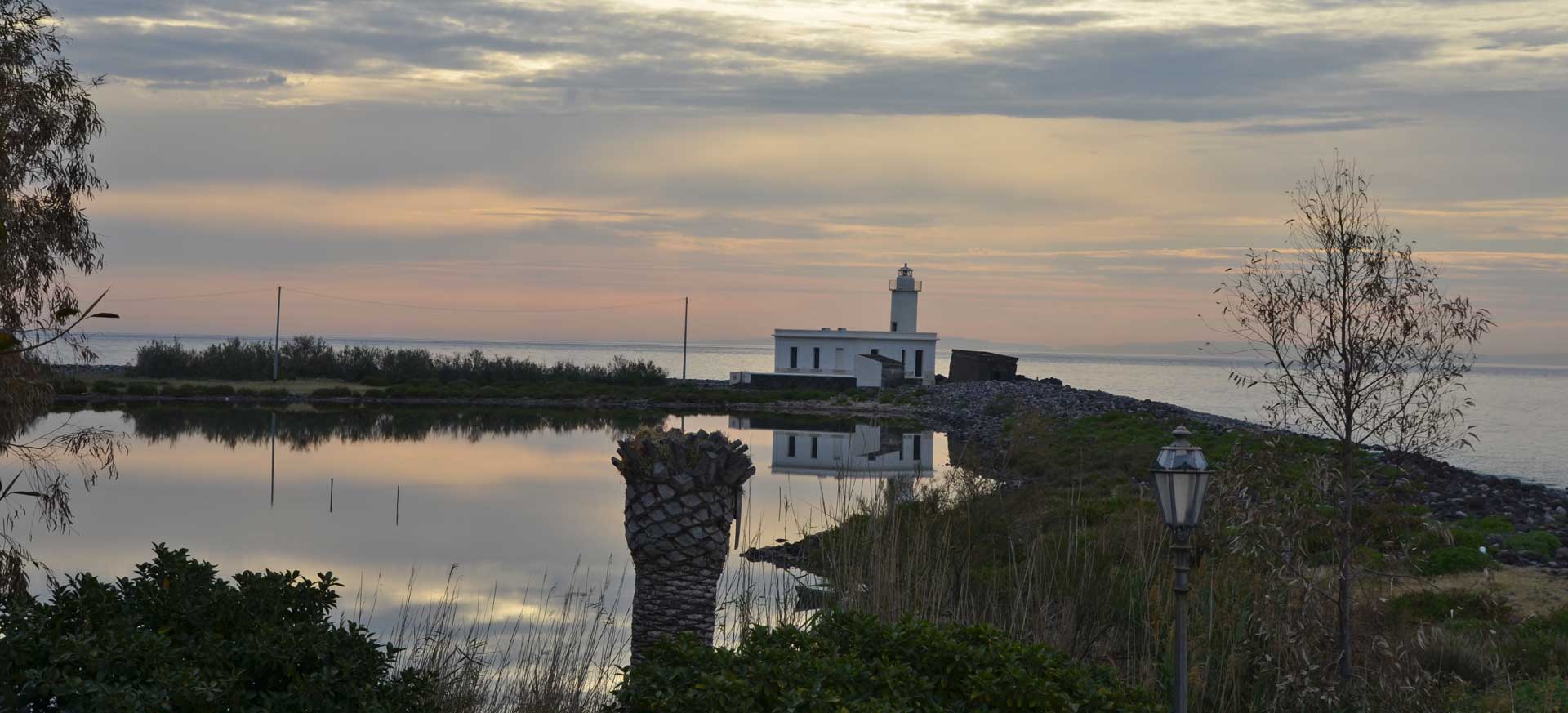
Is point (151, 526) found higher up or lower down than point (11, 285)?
lower down

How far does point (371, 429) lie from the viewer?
33.0m

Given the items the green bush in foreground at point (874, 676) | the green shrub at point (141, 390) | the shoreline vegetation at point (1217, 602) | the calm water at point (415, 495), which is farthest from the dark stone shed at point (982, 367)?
the green bush in foreground at point (874, 676)

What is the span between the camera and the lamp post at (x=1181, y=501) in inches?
164

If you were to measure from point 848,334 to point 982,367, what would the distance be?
6629 millimetres

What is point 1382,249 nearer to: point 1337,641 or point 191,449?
point 1337,641

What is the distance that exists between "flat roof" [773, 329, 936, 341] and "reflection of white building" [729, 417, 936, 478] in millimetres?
12279

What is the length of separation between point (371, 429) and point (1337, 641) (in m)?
30.6

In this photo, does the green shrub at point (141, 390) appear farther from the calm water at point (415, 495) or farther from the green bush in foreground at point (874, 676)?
the green bush in foreground at point (874, 676)

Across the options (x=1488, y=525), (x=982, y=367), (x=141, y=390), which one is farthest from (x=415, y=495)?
(x=982, y=367)

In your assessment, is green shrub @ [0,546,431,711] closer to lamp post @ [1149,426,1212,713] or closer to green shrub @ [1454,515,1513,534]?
lamp post @ [1149,426,1212,713]

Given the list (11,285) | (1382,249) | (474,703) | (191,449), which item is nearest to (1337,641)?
(1382,249)

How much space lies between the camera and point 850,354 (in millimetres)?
47812

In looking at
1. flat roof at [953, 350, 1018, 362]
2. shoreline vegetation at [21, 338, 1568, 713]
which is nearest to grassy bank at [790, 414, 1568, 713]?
shoreline vegetation at [21, 338, 1568, 713]

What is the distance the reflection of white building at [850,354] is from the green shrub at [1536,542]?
3386 centimetres
